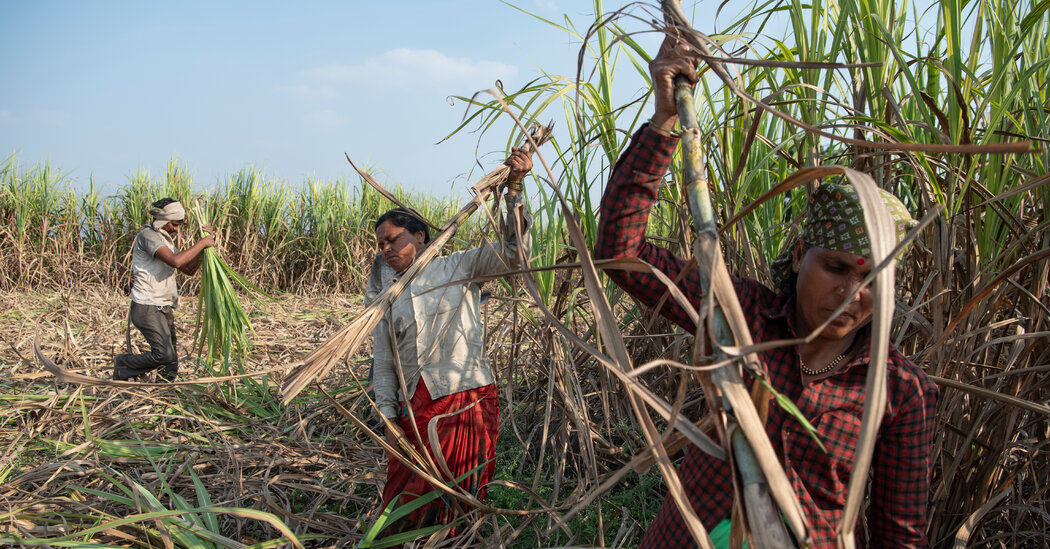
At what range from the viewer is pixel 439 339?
6.80 ft

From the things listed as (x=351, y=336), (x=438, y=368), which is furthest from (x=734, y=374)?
(x=438, y=368)

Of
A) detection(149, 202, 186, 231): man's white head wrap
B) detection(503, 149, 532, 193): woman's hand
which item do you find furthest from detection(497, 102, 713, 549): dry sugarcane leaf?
detection(149, 202, 186, 231): man's white head wrap

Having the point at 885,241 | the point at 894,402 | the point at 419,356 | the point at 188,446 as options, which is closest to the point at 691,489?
the point at 894,402

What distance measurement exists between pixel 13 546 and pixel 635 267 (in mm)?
2098

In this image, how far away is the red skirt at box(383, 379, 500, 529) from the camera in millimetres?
2072

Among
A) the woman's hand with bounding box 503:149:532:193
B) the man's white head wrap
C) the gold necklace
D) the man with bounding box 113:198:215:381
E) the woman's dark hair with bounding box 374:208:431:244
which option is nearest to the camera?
the gold necklace

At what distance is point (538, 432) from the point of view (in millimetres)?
2730

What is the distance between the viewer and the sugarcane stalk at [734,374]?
1.82 ft

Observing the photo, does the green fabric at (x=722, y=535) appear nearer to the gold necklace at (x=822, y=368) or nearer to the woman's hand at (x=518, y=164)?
the gold necklace at (x=822, y=368)

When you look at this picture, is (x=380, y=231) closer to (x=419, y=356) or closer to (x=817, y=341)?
(x=419, y=356)

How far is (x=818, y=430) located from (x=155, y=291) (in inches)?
160

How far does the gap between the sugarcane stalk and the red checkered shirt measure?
0.36 m

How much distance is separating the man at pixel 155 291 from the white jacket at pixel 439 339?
2169 mm

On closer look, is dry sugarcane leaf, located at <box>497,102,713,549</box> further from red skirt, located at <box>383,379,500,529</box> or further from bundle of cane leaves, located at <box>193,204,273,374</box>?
bundle of cane leaves, located at <box>193,204,273,374</box>
